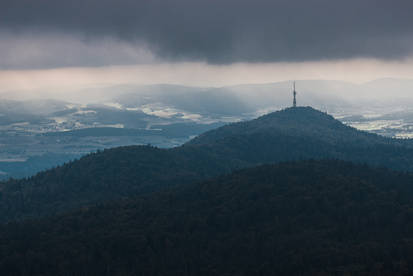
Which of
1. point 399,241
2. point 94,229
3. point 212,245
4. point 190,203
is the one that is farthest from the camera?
point 190,203

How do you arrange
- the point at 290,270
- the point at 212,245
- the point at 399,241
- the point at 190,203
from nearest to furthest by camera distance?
the point at 290,270, the point at 399,241, the point at 212,245, the point at 190,203

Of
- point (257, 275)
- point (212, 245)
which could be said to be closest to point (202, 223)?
point (212, 245)

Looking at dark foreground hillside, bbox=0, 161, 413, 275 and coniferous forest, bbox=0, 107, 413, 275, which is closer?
dark foreground hillside, bbox=0, 161, 413, 275

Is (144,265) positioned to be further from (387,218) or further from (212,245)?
(387,218)

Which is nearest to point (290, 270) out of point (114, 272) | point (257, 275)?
point (257, 275)

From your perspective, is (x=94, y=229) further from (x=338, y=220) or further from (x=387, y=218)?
(x=387, y=218)

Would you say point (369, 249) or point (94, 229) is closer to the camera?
point (369, 249)

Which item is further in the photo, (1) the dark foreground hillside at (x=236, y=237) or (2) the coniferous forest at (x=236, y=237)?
(2) the coniferous forest at (x=236, y=237)
